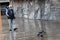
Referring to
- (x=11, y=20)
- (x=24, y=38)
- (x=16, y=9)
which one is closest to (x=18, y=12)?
(x=16, y=9)

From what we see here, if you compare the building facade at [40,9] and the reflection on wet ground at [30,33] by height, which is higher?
the building facade at [40,9]

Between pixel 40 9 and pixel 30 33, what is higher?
pixel 40 9

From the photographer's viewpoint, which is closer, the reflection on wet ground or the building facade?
the reflection on wet ground

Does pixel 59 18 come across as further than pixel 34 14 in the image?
No

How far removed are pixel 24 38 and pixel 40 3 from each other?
11905mm

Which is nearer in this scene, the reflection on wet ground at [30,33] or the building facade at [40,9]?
the reflection on wet ground at [30,33]

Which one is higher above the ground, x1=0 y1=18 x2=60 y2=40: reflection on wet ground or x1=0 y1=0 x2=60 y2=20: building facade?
x1=0 y1=0 x2=60 y2=20: building facade

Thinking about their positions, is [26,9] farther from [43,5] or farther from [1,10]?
[1,10]

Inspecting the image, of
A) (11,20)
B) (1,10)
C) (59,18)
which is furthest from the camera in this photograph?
(1,10)

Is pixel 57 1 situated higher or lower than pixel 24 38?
higher

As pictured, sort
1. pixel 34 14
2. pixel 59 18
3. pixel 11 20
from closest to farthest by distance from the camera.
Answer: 1. pixel 11 20
2. pixel 59 18
3. pixel 34 14

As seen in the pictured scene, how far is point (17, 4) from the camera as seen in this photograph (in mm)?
Result: 27375

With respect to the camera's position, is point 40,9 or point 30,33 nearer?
point 30,33

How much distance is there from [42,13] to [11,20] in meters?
9.41
